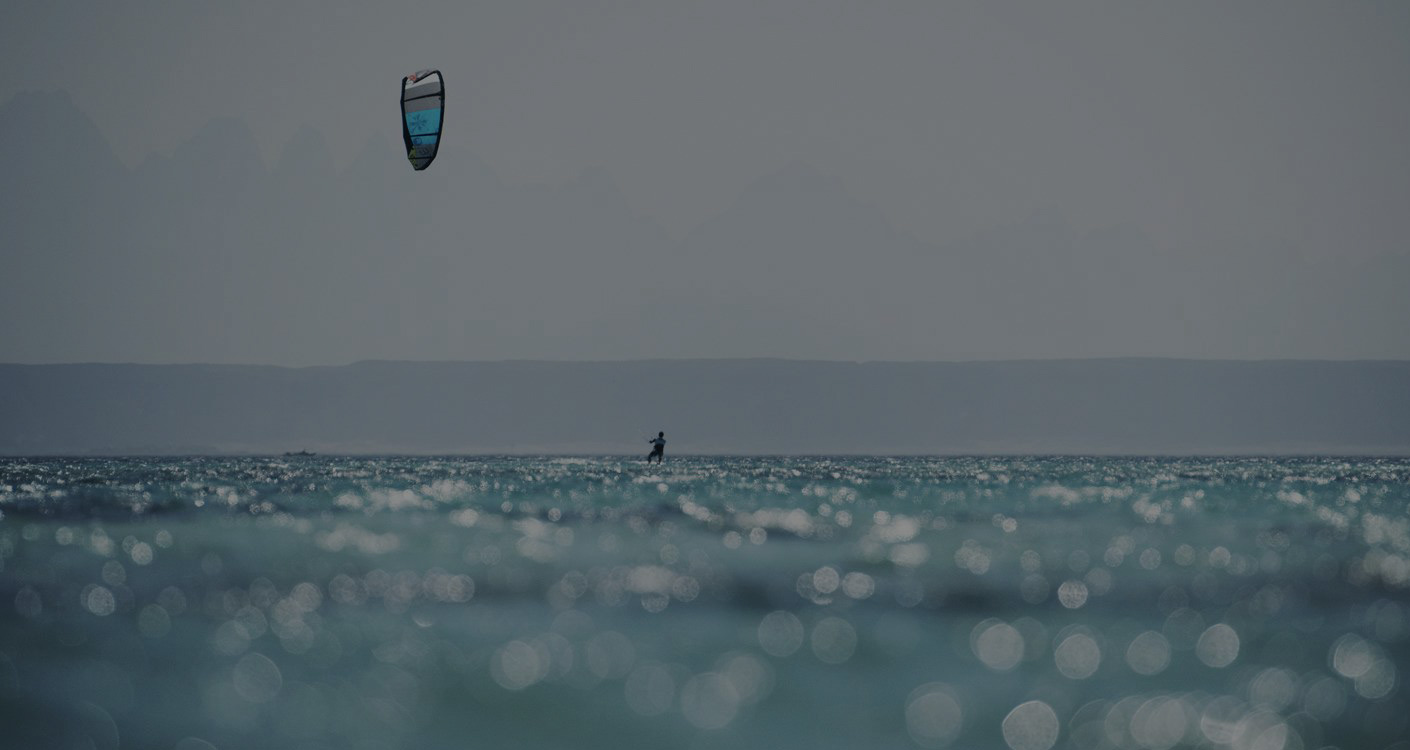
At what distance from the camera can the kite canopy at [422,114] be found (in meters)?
49.2

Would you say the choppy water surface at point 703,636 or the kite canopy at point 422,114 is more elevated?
the kite canopy at point 422,114

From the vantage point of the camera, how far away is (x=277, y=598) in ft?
76.6

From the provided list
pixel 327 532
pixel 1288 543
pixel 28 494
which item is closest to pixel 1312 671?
pixel 1288 543

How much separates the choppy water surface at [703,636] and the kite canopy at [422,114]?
15.0 meters

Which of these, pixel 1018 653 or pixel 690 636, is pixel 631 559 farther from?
pixel 1018 653

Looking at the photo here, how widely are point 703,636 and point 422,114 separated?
3319cm

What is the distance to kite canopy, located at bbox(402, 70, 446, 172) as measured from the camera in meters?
49.2

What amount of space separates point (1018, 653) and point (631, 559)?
1220cm

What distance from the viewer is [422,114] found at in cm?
5012

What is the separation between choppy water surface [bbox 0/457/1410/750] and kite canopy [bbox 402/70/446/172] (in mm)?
14969

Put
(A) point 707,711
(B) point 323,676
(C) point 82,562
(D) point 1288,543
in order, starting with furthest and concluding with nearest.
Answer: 1. (D) point 1288,543
2. (C) point 82,562
3. (B) point 323,676
4. (A) point 707,711

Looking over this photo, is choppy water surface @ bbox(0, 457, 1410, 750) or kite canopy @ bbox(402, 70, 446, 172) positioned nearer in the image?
choppy water surface @ bbox(0, 457, 1410, 750)

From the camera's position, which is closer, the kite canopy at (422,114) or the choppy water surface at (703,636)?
the choppy water surface at (703,636)

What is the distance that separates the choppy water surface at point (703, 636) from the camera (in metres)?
14.7
